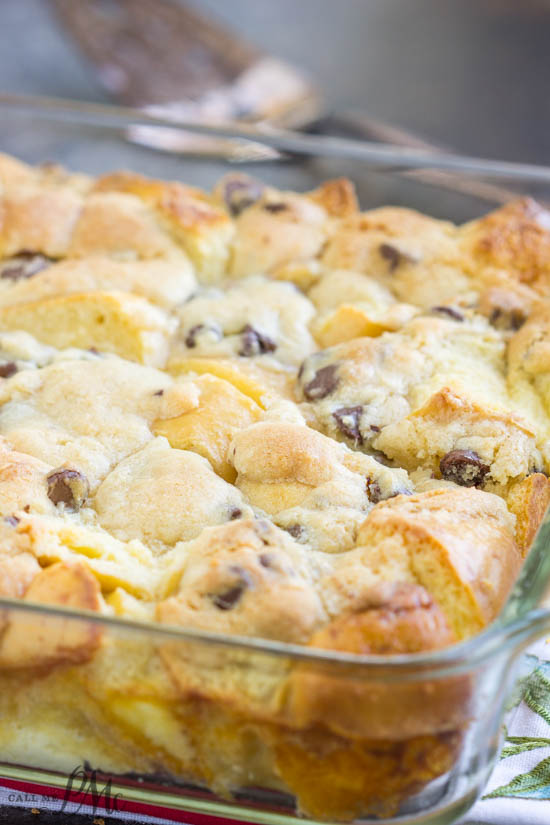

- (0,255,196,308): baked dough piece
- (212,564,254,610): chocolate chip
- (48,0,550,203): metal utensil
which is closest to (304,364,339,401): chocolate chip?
(0,255,196,308): baked dough piece

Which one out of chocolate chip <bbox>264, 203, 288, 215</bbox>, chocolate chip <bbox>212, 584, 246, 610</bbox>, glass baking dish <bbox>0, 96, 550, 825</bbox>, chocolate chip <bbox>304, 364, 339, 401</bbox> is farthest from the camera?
chocolate chip <bbox>264, 203, 288, 215</bbox>

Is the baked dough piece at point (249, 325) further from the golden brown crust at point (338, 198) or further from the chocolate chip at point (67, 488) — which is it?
the chocolate chip at point (67, 488)

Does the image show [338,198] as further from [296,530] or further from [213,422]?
[296,530]

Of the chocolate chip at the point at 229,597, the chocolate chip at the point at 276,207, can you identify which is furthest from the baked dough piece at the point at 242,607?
the chocolate chip at the point at 276,207

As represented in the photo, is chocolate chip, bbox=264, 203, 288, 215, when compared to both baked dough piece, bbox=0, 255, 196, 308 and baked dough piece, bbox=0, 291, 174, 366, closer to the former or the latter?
baked dough piece, bbox=0, 255, 196, 308

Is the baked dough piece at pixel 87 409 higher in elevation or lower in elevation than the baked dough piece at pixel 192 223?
lower

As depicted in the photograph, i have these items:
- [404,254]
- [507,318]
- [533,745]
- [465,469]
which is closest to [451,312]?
[507,318]

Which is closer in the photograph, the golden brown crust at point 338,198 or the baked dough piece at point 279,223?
the baked dough piece at point 279,223
